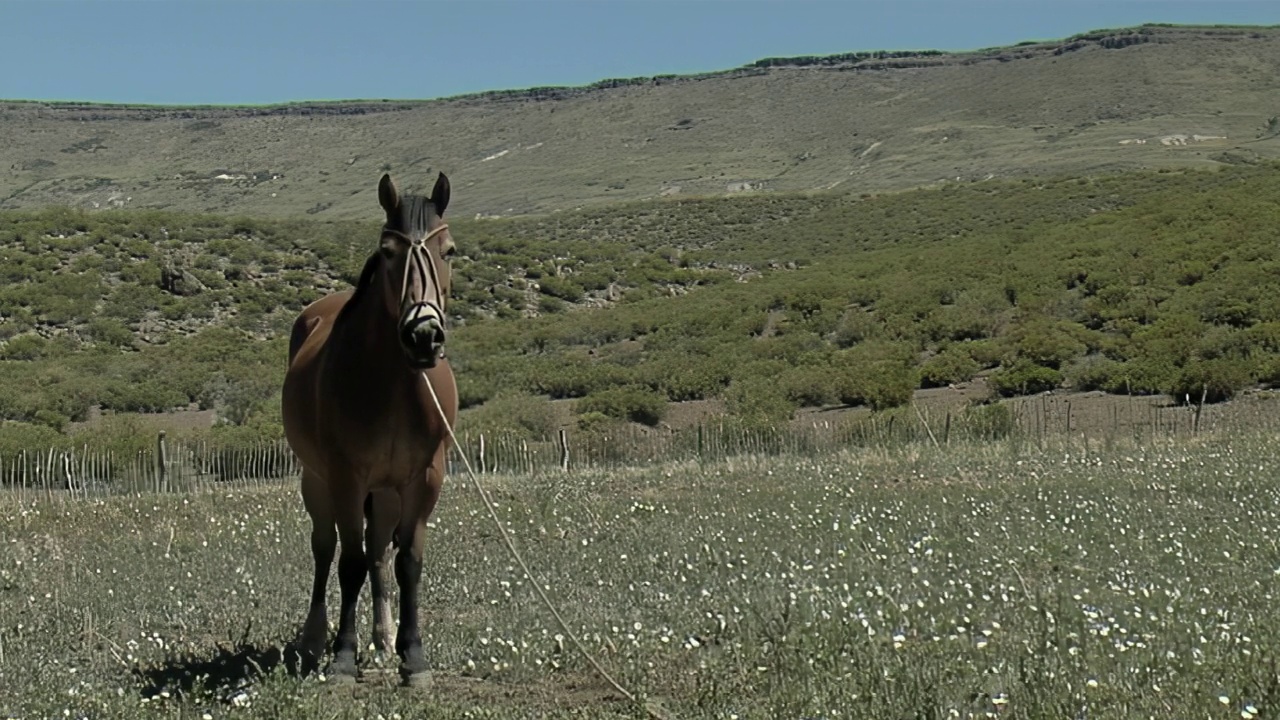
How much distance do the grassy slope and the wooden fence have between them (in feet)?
14.5

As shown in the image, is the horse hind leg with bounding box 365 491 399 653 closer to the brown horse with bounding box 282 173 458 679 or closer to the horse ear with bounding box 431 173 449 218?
the brown horse with bounding box 282 173 458 679

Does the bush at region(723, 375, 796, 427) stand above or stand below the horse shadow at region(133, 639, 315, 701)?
below

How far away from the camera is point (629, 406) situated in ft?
90.6

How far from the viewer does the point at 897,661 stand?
629cm

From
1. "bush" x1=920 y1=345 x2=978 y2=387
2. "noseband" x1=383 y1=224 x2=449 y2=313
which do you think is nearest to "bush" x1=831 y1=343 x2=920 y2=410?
"bush" x1=920 y1=345 x2=978 y2=387

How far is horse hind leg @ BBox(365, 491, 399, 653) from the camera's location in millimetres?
6785

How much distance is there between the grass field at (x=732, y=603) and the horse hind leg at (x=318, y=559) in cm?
23

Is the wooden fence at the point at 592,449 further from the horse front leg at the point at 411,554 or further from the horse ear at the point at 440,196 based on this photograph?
the horse ear at the point at 440,196

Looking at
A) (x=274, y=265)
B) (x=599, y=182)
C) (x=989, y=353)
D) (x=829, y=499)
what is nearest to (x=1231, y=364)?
(x=989, y=353)

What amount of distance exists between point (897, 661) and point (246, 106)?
136 m

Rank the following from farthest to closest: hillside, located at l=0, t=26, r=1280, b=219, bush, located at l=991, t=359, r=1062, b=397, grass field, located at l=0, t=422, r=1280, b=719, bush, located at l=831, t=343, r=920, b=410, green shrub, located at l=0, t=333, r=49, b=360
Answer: hillside, located at l=0, t=26, r=1280, b=219 → green shrub, located at l=0, t=333, r=49, b=360 → bush, located at l=991, t=359, r=1062, b=397 → bush, located at l=831, t=343, r=920, b=410 → grass field, located at l=0, t=422, r=1280, b=719

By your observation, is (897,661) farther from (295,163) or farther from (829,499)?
(295,163)

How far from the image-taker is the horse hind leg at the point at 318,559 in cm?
729

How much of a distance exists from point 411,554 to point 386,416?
749mm
